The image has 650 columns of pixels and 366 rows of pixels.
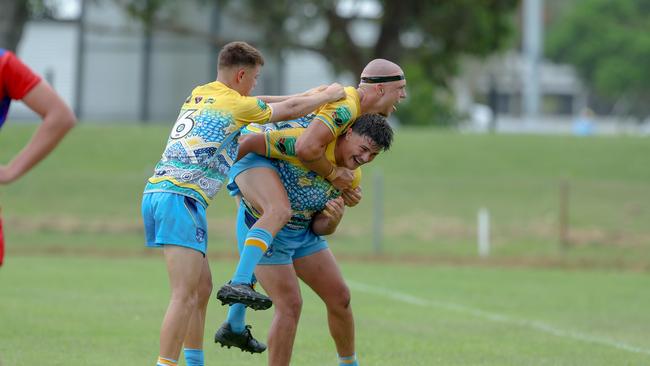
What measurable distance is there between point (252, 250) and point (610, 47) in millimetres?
69781

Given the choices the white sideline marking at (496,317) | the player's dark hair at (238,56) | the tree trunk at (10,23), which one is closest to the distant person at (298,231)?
the player's dark hair at (238,56)

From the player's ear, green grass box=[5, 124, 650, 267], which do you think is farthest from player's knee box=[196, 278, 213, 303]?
green grass box=[5, 124, 650, 267]

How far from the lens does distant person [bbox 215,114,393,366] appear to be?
26.0ft

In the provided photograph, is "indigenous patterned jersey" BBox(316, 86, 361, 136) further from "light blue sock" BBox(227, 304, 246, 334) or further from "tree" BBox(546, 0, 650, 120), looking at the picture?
"tree" BBox(546, 0, 650, 120)

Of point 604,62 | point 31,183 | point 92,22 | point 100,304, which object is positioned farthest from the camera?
point 604,62

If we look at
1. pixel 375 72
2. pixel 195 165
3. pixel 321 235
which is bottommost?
pixel 321 235

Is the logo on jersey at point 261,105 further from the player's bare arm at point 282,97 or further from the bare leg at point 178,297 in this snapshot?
the bare leg at point 178,297

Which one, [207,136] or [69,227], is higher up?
[207,136]

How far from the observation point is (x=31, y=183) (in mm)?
26344

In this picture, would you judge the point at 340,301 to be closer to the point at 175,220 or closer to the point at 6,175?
the point at 175,220

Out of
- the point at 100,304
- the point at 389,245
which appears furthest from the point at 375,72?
the point at 389,245

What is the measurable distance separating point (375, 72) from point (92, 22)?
30137 millimetres

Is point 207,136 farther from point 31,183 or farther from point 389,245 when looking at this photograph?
point 31,183

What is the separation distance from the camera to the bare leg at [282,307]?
7.91m
